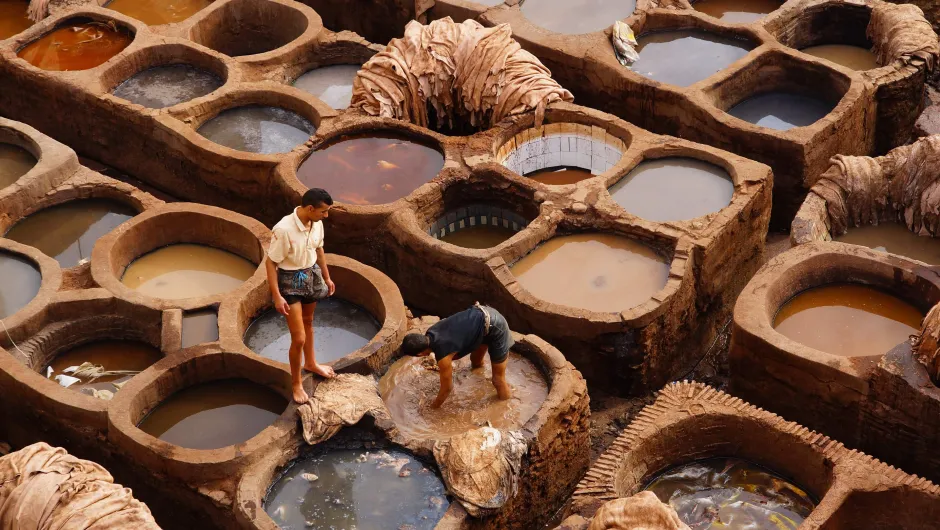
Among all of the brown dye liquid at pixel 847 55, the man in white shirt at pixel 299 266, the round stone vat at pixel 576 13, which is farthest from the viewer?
the round stone vat at pixel 576 13

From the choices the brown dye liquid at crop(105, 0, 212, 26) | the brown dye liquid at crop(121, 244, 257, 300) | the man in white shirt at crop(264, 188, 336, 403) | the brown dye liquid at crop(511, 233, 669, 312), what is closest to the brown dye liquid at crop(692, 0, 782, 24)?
the brown dye liquid at crop(511, 233, 669, 312)

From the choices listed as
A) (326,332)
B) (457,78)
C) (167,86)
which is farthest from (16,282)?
(457,78)

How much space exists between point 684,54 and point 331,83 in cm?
406

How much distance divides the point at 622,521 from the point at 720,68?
7.35m

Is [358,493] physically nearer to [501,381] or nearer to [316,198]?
[501,381]

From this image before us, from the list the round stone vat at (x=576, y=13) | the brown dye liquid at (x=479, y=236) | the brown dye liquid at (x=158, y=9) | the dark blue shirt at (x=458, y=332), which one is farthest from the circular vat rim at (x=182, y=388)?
the brown dye liquid at (x=158, y=9)

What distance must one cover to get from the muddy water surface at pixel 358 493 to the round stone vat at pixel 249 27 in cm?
707

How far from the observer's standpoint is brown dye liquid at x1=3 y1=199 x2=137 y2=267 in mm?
13008

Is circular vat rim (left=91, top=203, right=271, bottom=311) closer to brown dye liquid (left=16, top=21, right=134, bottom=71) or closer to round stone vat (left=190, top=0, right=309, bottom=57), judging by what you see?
brown dye liquid (left=16, top=21, right=134, bottom=71)

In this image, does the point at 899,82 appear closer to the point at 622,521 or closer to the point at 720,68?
the point at 720,68

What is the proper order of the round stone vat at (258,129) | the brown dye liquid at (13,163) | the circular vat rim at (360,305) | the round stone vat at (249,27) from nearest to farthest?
1. the circular vat rim at (360,305)
2. the brown dye liquid at (13,163)
3. the round stone vat at (258,129)
4. the round stone vat at (249,27)

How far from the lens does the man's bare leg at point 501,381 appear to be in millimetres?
10617

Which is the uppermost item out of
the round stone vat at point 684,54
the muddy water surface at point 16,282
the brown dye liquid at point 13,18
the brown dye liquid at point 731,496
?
the round stone vat at point 684,54

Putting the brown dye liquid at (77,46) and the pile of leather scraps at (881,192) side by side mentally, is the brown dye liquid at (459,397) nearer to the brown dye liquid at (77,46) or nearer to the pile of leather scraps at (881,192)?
the pile of leather scraps at (881,192)
